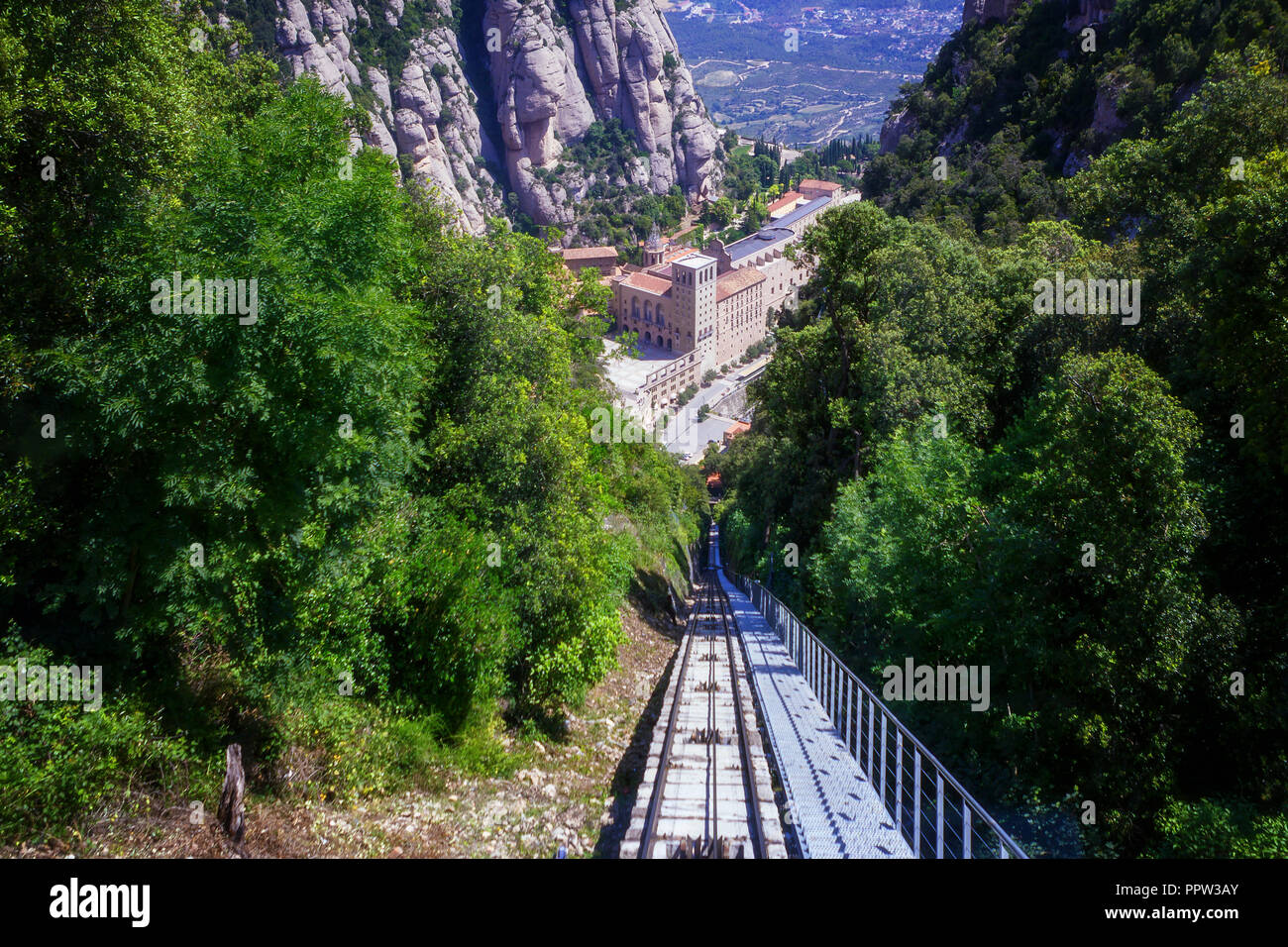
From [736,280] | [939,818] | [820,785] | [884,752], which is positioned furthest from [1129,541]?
[736,280]

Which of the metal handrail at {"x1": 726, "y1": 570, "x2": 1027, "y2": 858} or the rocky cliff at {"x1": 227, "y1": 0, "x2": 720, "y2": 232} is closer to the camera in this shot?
the metal handrail at {"x1": 726, "y1": 570, "x2": 1027, "y2": 858}

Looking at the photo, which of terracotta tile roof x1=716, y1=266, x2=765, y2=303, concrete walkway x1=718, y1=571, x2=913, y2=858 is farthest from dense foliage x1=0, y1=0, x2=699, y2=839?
terracotta tile roof x1=716, y1=266, x2=765, y2=303

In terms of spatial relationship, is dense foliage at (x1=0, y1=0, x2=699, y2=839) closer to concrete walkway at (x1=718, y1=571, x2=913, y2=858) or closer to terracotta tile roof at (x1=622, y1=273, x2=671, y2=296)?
concrete walkway at (x1=718, y1=571, x2=913, y2=858)

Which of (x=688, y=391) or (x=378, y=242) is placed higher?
(x=688, y=391)

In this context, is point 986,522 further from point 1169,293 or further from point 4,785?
point 4,785

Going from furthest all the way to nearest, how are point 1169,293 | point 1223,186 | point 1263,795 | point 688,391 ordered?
1. point 688,391
2. point 1169,293
3. point 1223,186
4. point 1263,795

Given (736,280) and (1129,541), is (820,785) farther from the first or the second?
(736,280)

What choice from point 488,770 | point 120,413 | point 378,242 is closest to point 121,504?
point 120,413
